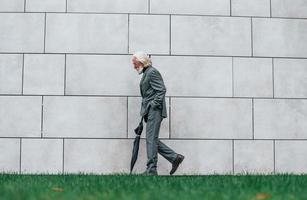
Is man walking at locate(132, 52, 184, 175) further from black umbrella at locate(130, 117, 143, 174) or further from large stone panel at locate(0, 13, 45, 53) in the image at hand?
large stone panel at locate(0, 13, 45, 53)

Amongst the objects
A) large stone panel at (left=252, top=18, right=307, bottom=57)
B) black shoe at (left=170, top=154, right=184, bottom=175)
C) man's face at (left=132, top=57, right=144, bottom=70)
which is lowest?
black shoe at (left=170, top=154, right=184, bottom=175)

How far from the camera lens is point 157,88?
1053 cm

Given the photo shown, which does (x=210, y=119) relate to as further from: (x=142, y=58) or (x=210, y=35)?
(x=142, y=58)

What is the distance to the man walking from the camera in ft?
34.4

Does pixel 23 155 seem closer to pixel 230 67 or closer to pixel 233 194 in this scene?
pixel 230 67

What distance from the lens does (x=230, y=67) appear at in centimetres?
1184

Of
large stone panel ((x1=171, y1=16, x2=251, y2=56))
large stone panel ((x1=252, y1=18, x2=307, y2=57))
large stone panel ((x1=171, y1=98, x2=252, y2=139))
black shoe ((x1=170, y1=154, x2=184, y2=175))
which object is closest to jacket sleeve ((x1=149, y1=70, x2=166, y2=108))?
black shoe ((x1=170, y1=154, x2=184, y2=175))

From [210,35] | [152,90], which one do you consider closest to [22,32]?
[152,90]

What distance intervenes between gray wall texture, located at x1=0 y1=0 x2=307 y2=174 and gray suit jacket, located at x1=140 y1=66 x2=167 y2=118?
91 cm

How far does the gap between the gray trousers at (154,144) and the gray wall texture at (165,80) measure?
956 mm

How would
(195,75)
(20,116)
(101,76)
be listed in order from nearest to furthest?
(20,116) < (101,76) < (195,75)

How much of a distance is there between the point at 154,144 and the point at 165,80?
1.78 metres

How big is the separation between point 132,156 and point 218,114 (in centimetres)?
213

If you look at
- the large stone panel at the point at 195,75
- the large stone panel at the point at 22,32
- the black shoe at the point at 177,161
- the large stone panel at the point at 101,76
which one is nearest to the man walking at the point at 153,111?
the black shoe at the point at 177,161
